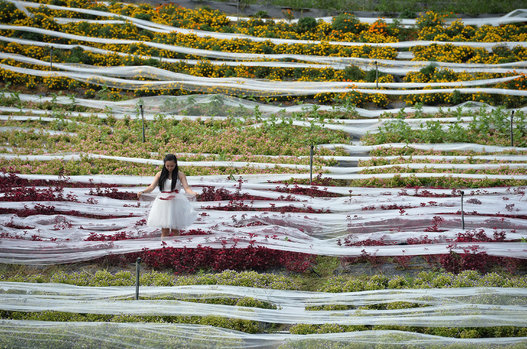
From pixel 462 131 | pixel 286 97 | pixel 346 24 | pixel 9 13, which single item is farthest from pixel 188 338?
pixel 9 13

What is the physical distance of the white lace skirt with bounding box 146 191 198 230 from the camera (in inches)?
426

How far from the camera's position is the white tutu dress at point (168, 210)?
35.5 feet

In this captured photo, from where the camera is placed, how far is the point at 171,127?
17.0m

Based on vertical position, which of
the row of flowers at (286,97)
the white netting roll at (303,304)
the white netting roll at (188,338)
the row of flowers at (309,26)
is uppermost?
the row of flowers at (309,26)

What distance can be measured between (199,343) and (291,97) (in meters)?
12.4

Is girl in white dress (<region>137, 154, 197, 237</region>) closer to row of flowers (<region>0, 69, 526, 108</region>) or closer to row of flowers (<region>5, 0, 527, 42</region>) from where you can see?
row of flowers (<region>0, 69, 526, 108</region>)

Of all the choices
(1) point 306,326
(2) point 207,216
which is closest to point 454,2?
(2) point 207,216

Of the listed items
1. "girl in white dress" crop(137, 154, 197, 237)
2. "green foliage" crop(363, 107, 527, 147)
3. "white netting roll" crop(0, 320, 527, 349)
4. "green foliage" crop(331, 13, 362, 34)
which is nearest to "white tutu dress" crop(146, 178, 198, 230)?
"girl in white dress" crop(137, 154, 197, 237)

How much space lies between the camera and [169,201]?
35.5 ft

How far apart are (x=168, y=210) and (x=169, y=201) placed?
6.1 inches

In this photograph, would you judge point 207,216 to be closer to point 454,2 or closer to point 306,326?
point 306,326

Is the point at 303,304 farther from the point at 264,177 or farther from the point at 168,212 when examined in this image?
the point at 264,177

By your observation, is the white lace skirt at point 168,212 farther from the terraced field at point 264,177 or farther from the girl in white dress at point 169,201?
the terraced field at point 264,177

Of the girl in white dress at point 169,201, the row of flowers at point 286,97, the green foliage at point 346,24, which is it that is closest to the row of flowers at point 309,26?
the green foliage at point 346,24
